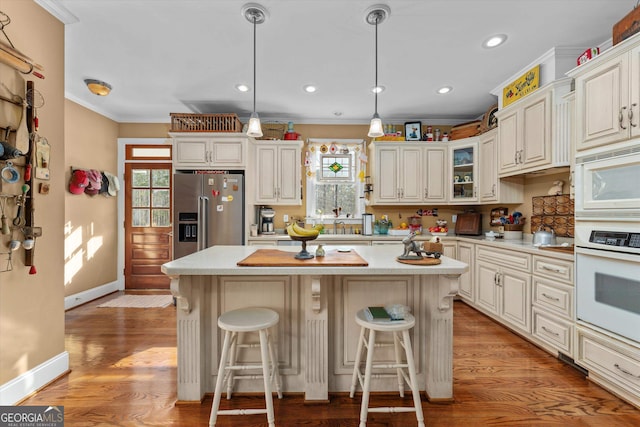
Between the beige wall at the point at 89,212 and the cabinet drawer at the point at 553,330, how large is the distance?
17.0ft

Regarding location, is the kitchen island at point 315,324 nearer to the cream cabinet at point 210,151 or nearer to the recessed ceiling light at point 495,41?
the recessed ceiling light at point 495,41

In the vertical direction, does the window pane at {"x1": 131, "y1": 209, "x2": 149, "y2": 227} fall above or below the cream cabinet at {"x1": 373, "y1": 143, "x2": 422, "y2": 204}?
below

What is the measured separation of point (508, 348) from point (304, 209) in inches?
120

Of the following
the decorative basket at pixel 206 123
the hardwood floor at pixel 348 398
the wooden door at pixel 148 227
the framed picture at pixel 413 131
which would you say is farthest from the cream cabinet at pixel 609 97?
the wooden door at pixel 148 227

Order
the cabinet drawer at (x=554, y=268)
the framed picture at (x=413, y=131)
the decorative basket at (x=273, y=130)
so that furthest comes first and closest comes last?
the decorative basket at (x=273, y=130) < the framed picture at (x=413, y=131) < the cabinet drawer at (x=554, y=268)

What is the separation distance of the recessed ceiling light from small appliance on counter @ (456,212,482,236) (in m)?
2.31

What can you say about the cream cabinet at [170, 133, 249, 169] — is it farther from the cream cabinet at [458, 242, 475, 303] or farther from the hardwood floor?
the cream cabinet at [458, 242, 475, 303]

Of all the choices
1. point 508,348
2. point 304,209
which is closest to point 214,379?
point 508,348

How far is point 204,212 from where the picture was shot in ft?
12.4

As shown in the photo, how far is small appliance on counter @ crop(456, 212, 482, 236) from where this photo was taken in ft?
13.6

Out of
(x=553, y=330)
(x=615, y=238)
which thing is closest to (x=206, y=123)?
(x=615, y=238)

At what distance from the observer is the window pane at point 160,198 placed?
4.49 meters

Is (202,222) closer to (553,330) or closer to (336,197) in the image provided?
(336,197)

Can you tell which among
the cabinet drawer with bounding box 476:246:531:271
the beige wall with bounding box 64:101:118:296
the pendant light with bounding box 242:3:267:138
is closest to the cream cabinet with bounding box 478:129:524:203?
the cabinet drawer with bounding box 476:246:531:271
